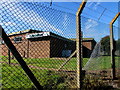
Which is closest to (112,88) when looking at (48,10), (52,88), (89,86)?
(89,86)

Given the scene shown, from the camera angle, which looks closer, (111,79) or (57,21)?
(57,21)

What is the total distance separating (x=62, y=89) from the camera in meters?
3.24

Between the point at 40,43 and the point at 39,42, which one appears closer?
the point at 40,43

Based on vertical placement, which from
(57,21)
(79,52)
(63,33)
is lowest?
(79,52)

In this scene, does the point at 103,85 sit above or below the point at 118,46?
below

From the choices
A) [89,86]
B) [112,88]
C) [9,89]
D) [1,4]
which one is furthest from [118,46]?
[1,4]

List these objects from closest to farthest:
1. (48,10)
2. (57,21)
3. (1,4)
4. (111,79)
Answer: (1,4)
(48,10)
(57,21)
(111,79)

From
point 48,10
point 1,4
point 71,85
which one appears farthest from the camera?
point 71,85

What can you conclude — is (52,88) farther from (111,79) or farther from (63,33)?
(111,79)

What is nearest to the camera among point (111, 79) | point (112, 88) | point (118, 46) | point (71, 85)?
point (71, 85)

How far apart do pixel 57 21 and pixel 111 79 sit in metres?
2.78

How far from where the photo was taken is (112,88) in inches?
145

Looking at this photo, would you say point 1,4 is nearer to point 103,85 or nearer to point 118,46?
point 103,85

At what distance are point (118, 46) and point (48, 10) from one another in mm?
5823
